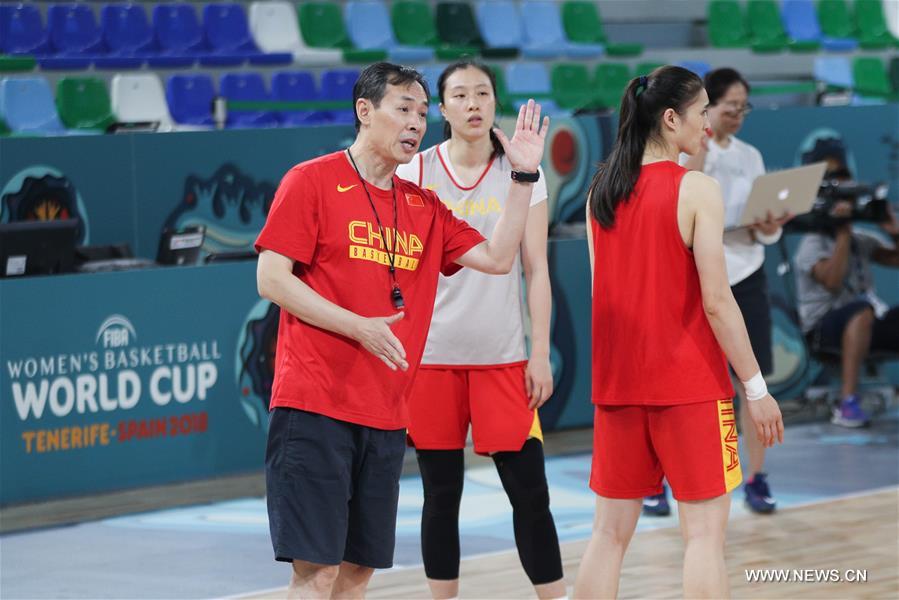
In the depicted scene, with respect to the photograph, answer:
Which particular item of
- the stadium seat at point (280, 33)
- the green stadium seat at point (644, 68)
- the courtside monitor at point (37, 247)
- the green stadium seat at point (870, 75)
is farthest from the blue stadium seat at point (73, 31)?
the green stadium seat at point (870, 75)

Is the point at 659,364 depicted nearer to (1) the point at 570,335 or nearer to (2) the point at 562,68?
(1) the point at 570,335

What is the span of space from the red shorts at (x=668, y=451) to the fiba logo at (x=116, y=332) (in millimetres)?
3321

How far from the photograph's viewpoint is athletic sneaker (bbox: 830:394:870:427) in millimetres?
7988

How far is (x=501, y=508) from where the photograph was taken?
628cm

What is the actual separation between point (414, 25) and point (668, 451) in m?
10.1

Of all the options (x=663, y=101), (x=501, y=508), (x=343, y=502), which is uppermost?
(x=663, y=101)

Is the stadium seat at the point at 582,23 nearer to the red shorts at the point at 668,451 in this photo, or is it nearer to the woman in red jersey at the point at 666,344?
the woman in red jersey at the point at 666,344

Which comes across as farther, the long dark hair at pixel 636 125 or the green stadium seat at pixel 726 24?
the green stadium seat at pixel 726 24

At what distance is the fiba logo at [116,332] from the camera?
250 inches

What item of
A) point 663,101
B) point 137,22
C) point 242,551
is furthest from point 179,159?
point 137,22

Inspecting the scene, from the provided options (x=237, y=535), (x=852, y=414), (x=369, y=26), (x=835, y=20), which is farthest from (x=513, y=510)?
(x=835, y=20)

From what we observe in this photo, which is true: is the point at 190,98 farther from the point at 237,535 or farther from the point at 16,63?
the point at 237,535

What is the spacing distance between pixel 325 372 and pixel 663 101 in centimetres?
118

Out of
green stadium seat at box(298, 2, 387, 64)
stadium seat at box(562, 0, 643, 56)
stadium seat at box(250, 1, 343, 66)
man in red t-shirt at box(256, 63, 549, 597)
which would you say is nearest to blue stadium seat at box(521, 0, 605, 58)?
stadium seat at box(562, 0, 643, 56)
